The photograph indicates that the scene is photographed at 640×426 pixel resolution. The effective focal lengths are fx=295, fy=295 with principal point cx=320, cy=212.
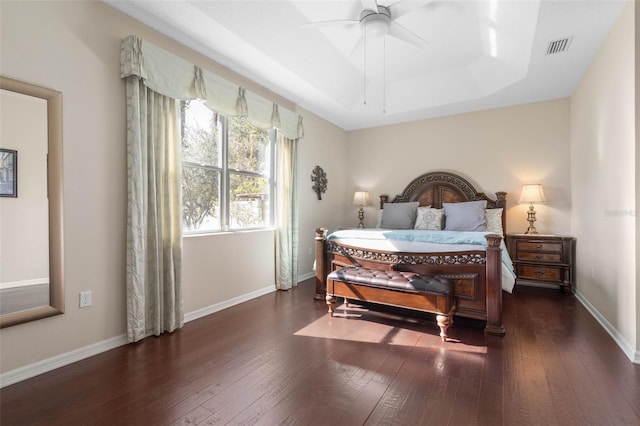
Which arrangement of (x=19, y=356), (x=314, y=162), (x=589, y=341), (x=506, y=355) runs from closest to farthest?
1. (x=19, y=356)
2. (x=506, y=355)
3. (x=589, y=341)
4. (x=314, y=162)

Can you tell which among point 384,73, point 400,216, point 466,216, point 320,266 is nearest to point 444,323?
point 320,266

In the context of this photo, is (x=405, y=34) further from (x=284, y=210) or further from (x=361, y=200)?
(x=361, y=200)

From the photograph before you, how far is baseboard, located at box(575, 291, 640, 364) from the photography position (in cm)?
212

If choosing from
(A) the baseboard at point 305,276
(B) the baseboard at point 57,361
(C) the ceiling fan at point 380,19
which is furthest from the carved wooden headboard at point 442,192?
(B) the baseboard at point 57,361

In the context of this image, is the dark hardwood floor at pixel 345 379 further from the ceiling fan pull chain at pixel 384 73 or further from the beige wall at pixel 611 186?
the ceiling fan pull chain at pixel 384 73

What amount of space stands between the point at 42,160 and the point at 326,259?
9.01ft

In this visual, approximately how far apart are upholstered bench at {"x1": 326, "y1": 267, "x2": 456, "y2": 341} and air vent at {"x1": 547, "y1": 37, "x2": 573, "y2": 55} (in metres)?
2.49

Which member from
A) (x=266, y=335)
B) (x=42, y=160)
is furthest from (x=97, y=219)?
(x=266, y=335)

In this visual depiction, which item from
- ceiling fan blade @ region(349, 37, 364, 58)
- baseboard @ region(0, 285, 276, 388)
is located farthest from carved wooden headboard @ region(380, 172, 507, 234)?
baseboard @ region(0, 285, 276, 388)

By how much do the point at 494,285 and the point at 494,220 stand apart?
2.01 meters

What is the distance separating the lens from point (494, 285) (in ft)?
8.45

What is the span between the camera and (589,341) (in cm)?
246

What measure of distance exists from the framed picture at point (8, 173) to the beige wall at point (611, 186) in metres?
4.38

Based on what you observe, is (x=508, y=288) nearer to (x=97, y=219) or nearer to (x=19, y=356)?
(x=97, y=219)
